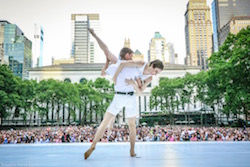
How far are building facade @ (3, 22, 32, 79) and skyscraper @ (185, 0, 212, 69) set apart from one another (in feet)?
417

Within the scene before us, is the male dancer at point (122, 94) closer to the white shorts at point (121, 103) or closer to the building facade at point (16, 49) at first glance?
the white shorts at point (121, 103)

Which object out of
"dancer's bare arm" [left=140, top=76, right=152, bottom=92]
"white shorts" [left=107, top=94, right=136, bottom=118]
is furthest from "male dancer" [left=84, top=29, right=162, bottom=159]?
"dancer's bare arm" [left=140, top=76, right=152, bottom=92]

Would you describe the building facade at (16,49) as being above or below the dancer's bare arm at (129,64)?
above

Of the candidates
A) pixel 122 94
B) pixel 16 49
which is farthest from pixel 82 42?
pixel 122 94

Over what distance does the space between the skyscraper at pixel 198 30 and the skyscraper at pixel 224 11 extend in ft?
60.8

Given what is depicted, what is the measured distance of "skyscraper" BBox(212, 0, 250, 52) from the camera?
411 ft

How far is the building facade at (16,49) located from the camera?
15450 cm

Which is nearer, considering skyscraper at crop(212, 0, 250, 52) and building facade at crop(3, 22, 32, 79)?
skyscraper at crop(212, 0, 250, 52)

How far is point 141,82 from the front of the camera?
4.50 meters

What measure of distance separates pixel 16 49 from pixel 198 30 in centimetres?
13814

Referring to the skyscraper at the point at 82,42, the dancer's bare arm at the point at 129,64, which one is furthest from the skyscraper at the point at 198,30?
the dancer's bare arm at the point at 129,64

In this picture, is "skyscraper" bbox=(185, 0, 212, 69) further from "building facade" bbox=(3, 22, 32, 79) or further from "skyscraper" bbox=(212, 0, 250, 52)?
"building facade" bbox=(3, 22, 32, 79)

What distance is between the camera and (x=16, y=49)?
161250mm

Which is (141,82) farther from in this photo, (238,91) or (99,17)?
(99,17)
